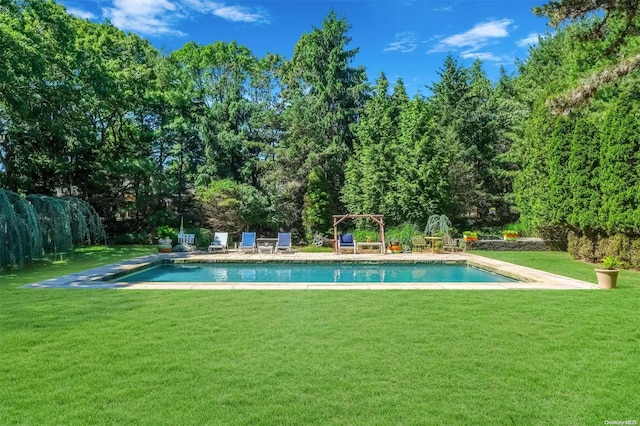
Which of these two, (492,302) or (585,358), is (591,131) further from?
(585,358)

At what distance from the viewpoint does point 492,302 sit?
21.9 ft

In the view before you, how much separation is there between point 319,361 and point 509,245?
14727 mm

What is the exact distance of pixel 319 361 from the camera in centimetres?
408

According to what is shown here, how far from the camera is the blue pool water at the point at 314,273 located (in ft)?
36.9

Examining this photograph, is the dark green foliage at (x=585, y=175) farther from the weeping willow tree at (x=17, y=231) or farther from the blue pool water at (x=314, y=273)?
the weeping willow tree at (x=17, y=231)

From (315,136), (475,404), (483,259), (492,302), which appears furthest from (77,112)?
(475,404)

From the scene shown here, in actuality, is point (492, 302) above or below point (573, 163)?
below

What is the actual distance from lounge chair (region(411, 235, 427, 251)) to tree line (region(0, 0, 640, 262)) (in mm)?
2156

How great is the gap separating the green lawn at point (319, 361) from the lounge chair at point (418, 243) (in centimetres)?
953

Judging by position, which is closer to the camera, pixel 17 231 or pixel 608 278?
pixel 608 278

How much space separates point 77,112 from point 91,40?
4174 millimetres

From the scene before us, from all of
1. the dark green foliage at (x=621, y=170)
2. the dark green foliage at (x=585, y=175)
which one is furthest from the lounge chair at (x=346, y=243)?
the dark green foliage at (x=621, y=170)

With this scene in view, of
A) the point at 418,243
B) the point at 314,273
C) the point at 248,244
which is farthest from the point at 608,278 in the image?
the point at 248,244

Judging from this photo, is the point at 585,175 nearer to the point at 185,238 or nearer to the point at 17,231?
the point at 185,238
